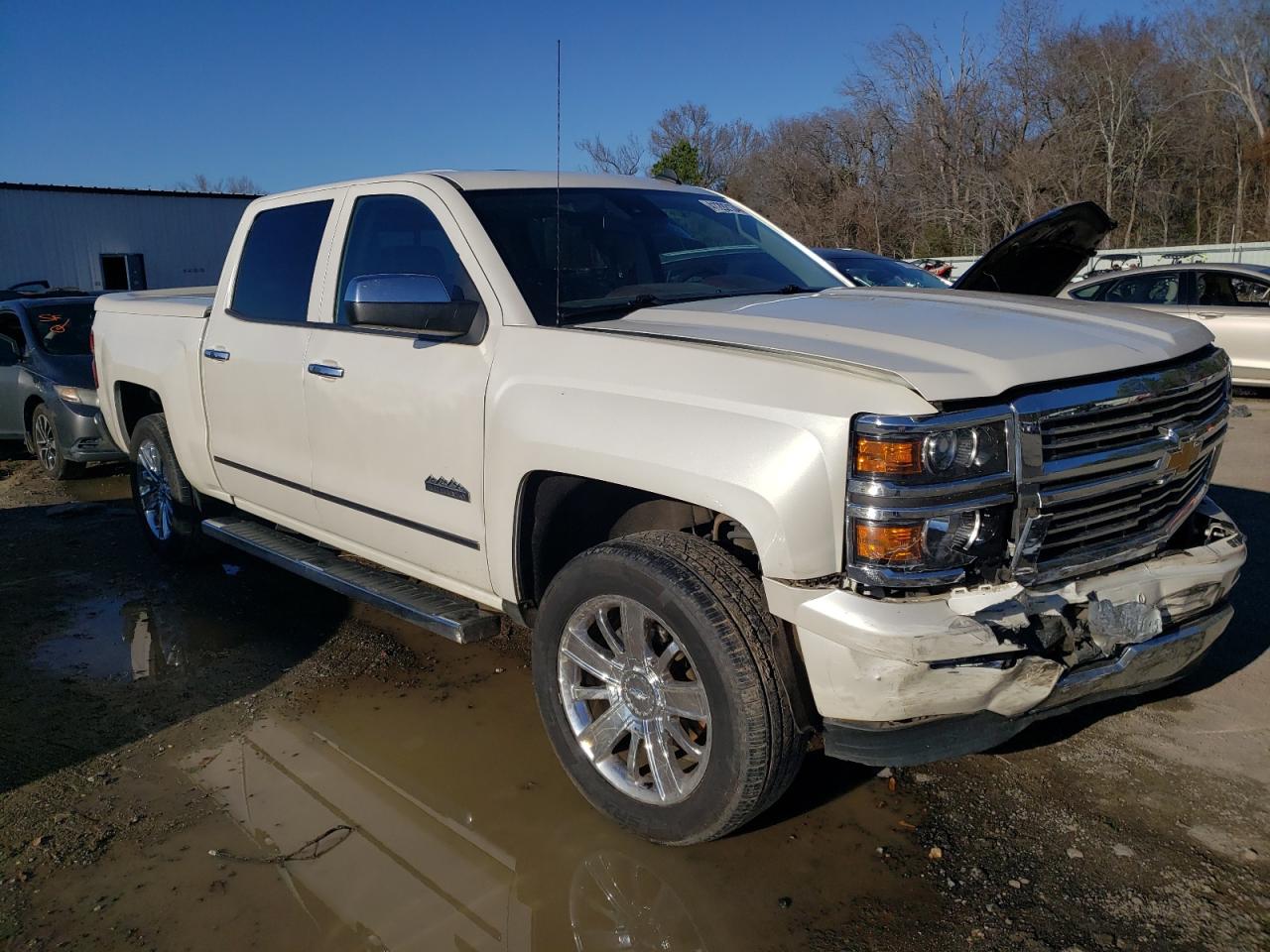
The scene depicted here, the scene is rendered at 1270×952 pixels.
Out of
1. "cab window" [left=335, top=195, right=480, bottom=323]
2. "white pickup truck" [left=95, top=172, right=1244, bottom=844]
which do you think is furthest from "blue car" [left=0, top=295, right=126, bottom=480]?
"cab window" [left=335, top=195, right=480, bottom=323]

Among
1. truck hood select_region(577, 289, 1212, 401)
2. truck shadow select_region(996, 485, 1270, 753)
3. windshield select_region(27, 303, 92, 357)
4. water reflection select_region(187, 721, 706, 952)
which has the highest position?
truck hood select_region(577, 289, 1212, 401)

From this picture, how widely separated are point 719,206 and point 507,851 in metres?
2.94

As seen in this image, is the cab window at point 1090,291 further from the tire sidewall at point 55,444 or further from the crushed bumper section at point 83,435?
the tire sidewall at point 55,444

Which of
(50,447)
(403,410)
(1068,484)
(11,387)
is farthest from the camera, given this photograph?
(11,387)

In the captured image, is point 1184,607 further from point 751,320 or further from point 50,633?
point 50,633

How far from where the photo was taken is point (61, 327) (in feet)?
31.0

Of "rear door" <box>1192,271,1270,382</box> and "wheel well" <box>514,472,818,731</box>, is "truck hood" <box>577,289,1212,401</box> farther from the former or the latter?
"rear door" <box>1192,271,1270,382</box>

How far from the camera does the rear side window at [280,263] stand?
461 centimetres

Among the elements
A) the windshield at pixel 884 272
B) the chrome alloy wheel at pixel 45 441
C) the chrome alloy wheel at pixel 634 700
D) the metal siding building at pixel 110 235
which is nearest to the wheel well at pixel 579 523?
the chrome alloy wheel at pixel 634 700

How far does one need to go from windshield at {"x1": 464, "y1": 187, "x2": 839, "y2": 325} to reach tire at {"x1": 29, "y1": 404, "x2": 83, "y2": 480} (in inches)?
251

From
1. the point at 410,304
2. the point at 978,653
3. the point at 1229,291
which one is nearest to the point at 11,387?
the point at 410,304

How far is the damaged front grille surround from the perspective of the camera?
99.3 inches

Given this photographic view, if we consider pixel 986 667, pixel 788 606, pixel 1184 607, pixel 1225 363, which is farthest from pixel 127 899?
pixel 1225 363

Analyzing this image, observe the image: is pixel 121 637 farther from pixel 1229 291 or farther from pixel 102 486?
pixel 1229 291
